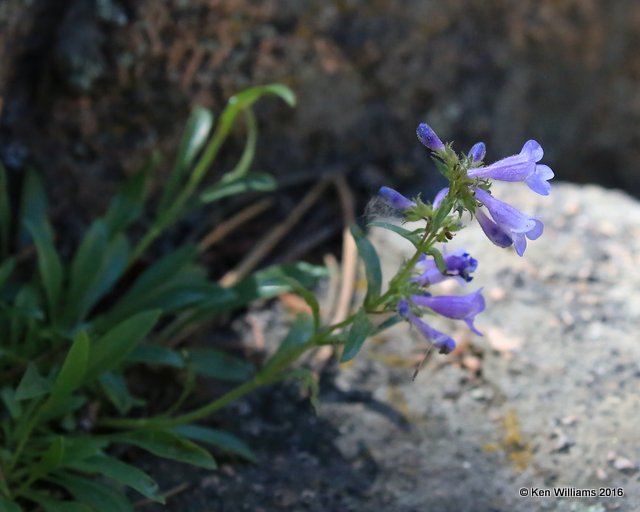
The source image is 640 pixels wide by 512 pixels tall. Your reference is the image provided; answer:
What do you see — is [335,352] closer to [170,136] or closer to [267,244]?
[267,244]

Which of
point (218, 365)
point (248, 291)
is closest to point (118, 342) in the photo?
point (218, 365)

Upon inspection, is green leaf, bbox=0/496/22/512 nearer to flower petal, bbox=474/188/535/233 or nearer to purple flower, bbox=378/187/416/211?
purple flower, bbox=378/187/416/211

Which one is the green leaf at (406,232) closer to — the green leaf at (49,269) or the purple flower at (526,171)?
Result: the purple flower at (526,171)

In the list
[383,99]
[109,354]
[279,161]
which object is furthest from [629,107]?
[109,354]

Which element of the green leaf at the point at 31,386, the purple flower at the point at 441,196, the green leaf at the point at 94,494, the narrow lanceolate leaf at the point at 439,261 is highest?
the purple flower at the point at 441,196

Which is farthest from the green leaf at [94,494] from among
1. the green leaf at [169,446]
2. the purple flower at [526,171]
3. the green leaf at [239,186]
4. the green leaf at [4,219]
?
the purple flower at [526,171]

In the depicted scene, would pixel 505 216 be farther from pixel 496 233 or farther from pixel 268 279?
pixel 268 279
